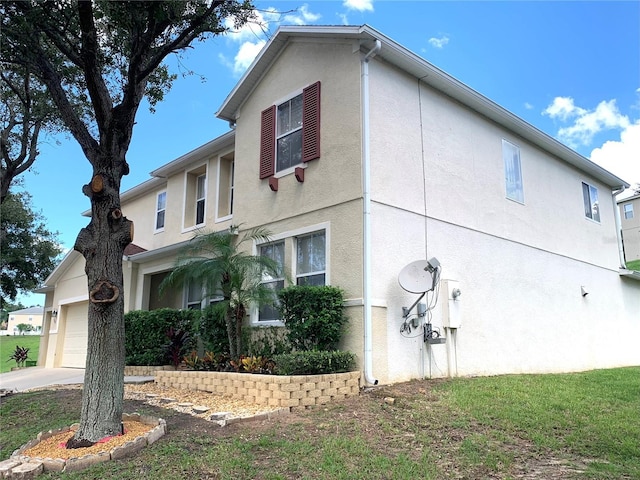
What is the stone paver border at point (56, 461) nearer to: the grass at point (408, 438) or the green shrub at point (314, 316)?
the grass at point (408, 438)

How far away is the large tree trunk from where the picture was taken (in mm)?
5871

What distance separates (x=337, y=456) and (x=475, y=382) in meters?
4.48

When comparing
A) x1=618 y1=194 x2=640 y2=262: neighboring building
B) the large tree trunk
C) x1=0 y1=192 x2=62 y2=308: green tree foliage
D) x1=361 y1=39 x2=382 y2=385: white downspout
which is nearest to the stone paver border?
the large tree trunk

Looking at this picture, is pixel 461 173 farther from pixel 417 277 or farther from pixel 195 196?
pixel 195 196

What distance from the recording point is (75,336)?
18.0m

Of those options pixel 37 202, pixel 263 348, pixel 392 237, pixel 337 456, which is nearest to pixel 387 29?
pixel 392 237

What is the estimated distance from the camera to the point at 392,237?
30.2ft

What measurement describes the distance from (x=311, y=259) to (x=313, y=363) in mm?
2642

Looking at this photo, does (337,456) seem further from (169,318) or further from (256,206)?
(169,318)

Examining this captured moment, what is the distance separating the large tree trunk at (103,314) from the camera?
19.3 feet

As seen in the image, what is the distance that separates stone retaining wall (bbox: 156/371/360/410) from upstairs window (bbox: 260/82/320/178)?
4.51 metres

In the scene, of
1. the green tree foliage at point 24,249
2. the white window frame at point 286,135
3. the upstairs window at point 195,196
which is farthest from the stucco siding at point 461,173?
the green tree foliage at point 24,249

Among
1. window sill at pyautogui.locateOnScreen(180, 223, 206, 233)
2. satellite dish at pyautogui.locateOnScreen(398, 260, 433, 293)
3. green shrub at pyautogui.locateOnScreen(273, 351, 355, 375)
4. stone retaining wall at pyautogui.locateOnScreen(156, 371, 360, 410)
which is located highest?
window sill at pyautogui.locateOnScreen(180, 223, 206, 233)

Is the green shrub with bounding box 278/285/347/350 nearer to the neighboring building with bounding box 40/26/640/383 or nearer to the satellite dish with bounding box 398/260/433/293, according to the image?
the neighboring building with bounding box 40/26/640/383
